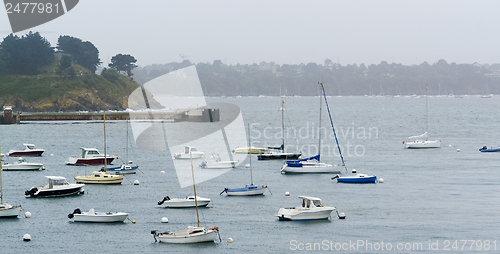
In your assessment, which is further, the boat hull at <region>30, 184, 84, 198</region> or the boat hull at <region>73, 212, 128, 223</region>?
the boat hull at <region>30, 184, 84, 198</region>

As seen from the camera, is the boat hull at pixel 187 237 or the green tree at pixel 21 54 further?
the green tree at pixel 21 54

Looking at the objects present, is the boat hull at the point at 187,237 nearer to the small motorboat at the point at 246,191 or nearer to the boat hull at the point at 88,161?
the small motorboat at the point at 246,191

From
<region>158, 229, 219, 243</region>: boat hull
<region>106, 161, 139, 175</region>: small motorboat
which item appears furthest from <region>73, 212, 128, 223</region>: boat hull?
<region>106, 161, 139, 175</region>: small motorboat

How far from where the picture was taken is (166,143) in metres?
103

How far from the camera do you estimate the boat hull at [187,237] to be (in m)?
34.2

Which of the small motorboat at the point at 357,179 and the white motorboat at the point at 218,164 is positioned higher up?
the white motorboat at the point at 218,164

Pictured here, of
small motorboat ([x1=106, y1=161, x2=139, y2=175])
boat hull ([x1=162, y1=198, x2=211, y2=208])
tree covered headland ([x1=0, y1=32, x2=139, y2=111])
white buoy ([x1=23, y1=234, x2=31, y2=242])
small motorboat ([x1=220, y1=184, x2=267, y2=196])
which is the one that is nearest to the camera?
white buoy ([x1=23, y1=234, x2=31, y2=242])

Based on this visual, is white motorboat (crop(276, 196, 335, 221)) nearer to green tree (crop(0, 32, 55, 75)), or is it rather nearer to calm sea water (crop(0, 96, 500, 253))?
calm sea water (crop(0, 96, 500, 253))

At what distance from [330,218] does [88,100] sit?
508 ft

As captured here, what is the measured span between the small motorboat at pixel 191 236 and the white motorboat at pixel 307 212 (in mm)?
7102

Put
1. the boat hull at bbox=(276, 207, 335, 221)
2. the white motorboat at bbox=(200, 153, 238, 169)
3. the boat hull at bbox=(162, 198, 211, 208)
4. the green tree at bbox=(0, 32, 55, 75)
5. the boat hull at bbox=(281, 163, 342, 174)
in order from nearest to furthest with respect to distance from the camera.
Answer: the boat hull at bbox=(276, 207, 335, 221)
the boat hull at bbox=(162, 198, 211, 208)
the boat hull at bbox=(281, 163, 342, 174)
the white motorboat at bbox=(200, 153, 238, 169)
the green tree at bbox=(0, 32, 55, 75)

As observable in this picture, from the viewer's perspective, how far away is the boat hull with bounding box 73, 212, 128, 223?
1548 inches

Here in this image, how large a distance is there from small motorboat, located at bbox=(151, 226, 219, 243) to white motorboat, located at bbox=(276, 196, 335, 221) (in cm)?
710

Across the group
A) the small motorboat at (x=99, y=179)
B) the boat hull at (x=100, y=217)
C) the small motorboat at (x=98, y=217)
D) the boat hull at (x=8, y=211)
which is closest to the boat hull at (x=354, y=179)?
the small motorboat at (x=99, y=179)
